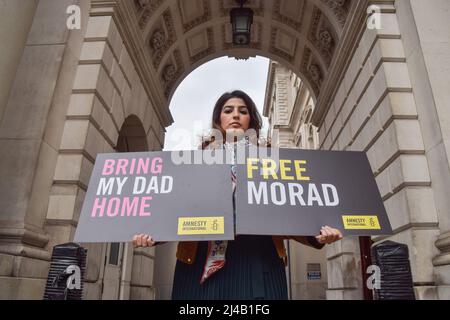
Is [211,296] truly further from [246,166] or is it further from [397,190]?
[397,190]

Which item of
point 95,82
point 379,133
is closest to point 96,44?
point 95,82

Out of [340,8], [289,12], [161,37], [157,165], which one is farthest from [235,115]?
[289,12]

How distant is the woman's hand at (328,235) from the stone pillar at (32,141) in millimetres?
4131

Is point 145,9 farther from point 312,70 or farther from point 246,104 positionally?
point 246,104

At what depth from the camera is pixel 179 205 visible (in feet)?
8.32

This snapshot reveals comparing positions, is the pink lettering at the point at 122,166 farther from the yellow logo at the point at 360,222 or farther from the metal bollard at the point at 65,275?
the yellow logo at the point at 360,222

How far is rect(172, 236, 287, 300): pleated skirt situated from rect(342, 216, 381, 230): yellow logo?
58 cm

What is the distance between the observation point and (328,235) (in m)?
2.38

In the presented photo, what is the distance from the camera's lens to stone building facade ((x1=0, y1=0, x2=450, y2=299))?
16.1 feet

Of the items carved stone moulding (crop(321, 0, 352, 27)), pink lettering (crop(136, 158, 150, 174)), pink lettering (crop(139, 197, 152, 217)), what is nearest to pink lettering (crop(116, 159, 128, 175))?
pink lettering (crop(136, 158, 150, 174))

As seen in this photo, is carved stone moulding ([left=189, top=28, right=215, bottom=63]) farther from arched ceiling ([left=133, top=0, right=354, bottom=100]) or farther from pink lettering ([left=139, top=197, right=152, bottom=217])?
pink lettering ([left=139, top=197, right=152, bottom=217])

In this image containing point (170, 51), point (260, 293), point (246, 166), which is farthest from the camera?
point (170, 51)

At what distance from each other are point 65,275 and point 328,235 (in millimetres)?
2014
